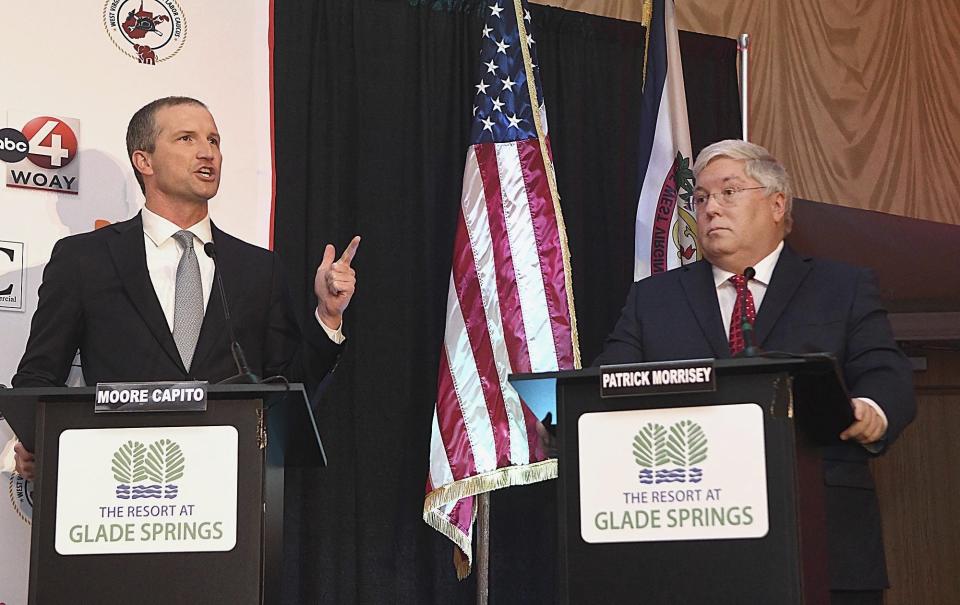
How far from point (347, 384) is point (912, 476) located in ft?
7.30

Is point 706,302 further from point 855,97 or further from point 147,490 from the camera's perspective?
point 855,97

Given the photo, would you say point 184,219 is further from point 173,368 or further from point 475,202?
point 475,202

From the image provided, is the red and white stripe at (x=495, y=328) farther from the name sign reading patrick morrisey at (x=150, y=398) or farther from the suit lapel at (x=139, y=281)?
the name sign reading patrick morrisey at (x=150, y=398)

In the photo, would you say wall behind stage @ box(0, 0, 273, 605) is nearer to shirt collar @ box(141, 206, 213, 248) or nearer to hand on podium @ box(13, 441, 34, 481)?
shirt collar @ box(141, 206, 213, 248)

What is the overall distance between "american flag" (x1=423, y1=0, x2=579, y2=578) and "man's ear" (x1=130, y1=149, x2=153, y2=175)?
3.51ft

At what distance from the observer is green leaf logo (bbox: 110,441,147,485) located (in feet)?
7.42

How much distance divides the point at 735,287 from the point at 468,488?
1136mm

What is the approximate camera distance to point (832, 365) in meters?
2.06

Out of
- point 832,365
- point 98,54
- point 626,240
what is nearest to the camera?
point 832,365

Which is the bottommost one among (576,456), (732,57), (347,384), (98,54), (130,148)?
(576,456)

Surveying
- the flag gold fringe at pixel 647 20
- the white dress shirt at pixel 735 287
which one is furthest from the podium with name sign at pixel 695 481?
the flag gold fringe at pixel 647 20

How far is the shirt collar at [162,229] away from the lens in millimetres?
3193

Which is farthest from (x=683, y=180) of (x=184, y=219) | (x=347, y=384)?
(x=184, y=219)

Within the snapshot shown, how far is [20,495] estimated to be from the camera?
11.4 feet
